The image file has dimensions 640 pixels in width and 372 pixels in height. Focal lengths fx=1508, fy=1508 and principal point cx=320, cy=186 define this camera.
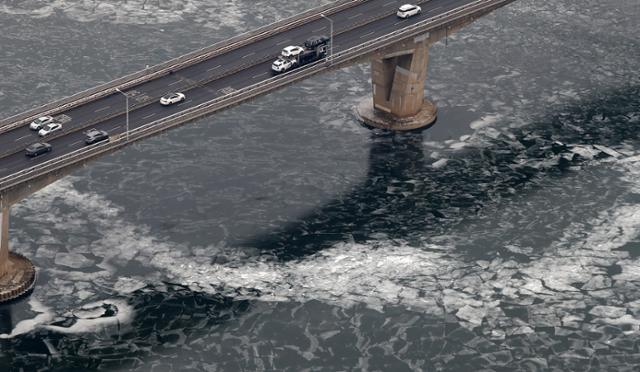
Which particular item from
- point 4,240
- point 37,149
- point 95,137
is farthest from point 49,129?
point 4,240

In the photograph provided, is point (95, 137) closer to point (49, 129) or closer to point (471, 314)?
point (49, 129)

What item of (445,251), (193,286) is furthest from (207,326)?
(445,251)

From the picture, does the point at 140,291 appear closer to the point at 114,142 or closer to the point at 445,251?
the point at 114,142

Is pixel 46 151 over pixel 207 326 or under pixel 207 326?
over

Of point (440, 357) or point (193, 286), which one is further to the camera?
point (193, 286)

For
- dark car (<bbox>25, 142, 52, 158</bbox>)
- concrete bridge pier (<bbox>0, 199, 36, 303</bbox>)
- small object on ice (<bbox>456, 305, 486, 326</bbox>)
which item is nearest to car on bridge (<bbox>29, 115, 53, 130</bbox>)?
dark car (<bbox>25, 142, 52, 158</bbox>)

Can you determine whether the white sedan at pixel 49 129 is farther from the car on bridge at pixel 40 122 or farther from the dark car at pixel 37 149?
the dark car at pixel 37 149
